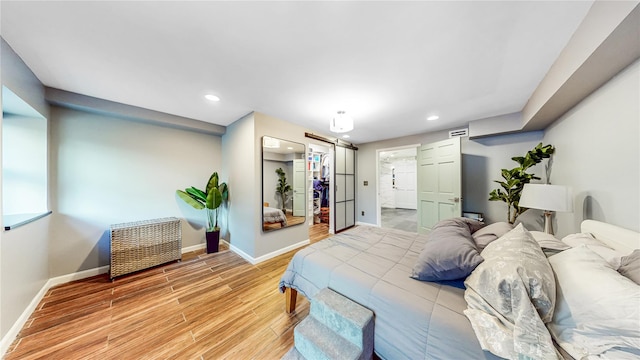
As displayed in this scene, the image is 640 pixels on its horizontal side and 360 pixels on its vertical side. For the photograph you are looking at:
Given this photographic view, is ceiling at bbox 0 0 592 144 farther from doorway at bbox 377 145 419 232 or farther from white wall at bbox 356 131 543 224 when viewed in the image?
doorway at bbox 377 145 419 232

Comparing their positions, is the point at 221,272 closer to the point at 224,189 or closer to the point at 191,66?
the point at 224,189

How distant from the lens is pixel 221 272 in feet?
8.29

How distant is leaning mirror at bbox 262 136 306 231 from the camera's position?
293 cm

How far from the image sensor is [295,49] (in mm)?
1476

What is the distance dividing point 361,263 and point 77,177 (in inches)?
144

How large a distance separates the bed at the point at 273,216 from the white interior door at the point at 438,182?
9.19ft

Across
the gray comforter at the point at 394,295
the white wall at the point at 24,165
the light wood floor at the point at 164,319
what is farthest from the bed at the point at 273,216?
the white wall at the point at 24,165

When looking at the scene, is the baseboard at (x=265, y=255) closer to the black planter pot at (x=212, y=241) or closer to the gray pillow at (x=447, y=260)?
the black planter pot at (x=212, y=241)

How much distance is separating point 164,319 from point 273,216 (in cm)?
164

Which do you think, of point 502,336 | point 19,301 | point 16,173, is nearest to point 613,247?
point 502,336

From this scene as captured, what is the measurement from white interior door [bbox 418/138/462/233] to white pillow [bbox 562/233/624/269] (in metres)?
1.86

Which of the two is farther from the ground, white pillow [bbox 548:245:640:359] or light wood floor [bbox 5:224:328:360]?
white pillow [bbox 548:245:640:359]

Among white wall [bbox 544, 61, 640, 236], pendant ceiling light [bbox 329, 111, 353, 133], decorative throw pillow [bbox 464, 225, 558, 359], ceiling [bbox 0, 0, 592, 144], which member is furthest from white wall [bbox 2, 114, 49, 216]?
white wall [bbox 544, 61, 640, 236]

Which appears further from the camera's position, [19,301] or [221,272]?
[221,272]
